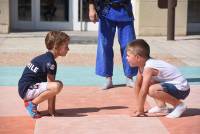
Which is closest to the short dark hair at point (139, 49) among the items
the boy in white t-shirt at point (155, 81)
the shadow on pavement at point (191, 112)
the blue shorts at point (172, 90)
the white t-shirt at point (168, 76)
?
the boy in white t-shirt at point (155, 81)

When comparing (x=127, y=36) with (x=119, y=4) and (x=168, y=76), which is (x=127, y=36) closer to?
(x=119, y=4)

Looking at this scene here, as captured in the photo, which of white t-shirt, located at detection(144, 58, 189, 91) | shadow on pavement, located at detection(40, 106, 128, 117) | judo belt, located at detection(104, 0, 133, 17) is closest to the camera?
white t-shirt, located at detection(144, 58, 189, 91)

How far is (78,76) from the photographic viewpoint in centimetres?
904

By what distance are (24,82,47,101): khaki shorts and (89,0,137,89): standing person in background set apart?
72.2 inches

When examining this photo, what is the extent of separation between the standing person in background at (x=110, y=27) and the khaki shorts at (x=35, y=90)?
1833 mm

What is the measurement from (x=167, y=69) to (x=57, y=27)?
11.1 meters

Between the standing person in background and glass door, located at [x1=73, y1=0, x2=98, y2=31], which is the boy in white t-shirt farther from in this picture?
glass door, located at [x1=73, y1=0, x2=98, y2=31]

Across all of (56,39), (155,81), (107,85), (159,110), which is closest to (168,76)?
(155,81)

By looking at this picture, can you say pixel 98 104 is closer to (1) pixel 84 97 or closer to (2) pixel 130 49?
(1) pixel 84 97

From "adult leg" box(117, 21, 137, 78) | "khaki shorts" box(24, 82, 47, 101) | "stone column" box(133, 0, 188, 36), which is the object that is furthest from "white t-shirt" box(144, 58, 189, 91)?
"stone column" box(133, 0, 188, 36)

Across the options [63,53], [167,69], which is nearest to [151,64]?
[167,69]

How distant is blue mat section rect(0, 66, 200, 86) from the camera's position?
28.0 ft

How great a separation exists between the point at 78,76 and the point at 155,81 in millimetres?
2865

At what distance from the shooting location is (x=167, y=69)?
6.27 m
